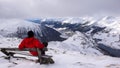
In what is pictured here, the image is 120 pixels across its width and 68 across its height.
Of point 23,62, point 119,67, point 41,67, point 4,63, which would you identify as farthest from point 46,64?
point 119,67

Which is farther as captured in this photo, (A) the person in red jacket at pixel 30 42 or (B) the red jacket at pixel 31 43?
(A) the person in red jacket at pixel 30 42

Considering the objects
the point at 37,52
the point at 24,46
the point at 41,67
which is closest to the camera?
the point at 41,67

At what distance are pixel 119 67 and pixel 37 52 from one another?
4.44 m

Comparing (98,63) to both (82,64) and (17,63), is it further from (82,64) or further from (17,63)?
(17,63)

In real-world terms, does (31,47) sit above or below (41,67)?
above

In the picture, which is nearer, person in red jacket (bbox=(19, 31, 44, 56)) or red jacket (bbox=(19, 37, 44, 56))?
red jacket (bbox=(19, 37, 44, 56))

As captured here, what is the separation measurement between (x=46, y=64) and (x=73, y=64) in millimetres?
1527

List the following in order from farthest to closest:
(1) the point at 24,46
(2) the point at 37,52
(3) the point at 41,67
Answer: (1) the point at 24,46, (2) the point at 37,52, (3) the point at 41,67

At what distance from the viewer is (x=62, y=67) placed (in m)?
13.4

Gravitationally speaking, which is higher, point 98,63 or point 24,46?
point 24,46

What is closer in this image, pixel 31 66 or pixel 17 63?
pixel 31 66

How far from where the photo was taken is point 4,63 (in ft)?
47.2

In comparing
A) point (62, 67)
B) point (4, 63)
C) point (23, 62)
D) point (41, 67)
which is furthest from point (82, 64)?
point (4, 63)

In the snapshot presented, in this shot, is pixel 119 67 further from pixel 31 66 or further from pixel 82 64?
pixel 31 66
